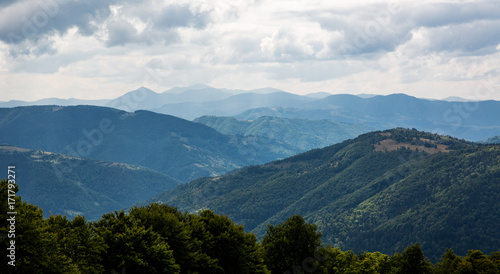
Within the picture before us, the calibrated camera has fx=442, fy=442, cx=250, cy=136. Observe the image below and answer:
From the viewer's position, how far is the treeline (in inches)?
1925

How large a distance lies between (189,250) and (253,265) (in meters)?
13.1

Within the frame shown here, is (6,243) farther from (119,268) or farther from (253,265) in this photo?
(253,265)

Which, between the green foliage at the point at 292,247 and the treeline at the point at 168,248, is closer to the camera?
the treeline at the point at 168,248

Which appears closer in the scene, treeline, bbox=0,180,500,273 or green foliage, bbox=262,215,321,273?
treeline, bbox=0,180,500,273

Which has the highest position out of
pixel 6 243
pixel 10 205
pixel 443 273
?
pixel 10 205

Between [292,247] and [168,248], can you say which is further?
[292,247]

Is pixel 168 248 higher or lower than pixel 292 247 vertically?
higher

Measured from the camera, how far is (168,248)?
66.2m

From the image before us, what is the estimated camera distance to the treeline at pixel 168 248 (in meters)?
48.9

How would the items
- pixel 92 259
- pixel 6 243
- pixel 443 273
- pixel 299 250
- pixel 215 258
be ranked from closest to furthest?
pixel 6 243 < pixel 92 259 < pixel 215 258 < pixel 299 250 < pixel 443 273

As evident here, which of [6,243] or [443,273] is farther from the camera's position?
[443,273]

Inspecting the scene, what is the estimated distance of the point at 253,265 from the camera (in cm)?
7650

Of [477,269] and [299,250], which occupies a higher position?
[299,250]

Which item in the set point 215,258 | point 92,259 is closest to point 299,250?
point 215,258
